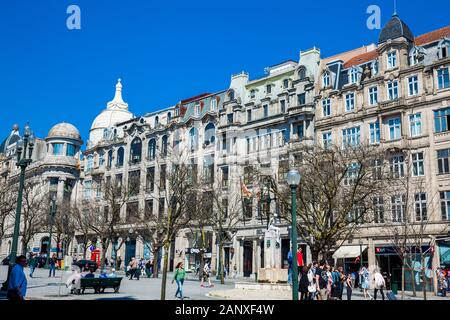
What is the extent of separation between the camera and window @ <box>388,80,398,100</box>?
137 feet

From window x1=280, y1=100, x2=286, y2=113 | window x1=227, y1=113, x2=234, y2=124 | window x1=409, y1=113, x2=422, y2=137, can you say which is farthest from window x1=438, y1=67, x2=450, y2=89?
window x1=227, y1=113, x2=234, y2=124

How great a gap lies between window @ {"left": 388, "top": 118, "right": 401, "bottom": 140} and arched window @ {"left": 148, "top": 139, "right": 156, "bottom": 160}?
3118 cm

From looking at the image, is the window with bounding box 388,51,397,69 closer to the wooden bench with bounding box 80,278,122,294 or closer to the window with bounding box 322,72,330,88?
the window with bounding box 322,72,330,88

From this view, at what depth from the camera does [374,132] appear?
42500mm

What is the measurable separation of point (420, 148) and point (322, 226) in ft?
57.0

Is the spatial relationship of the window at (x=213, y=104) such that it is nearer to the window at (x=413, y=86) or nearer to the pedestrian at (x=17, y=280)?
the window at (x=413, y=86)

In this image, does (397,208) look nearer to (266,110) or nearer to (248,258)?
(248,258)

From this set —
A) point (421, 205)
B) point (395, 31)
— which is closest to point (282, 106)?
point (395, 31)

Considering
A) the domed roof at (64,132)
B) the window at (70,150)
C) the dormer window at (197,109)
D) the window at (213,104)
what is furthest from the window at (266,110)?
the window at (70,150)

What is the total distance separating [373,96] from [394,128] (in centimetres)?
370

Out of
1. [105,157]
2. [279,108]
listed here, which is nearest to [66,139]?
[105,157]

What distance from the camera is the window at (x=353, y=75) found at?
4553 centimetres
